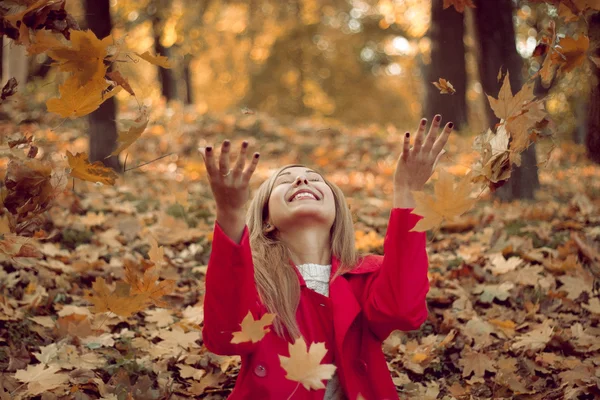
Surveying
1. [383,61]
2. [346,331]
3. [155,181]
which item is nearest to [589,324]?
[346,331]

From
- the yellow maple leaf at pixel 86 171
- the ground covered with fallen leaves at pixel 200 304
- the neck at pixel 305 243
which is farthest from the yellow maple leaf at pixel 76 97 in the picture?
the neck at pixel 305 243

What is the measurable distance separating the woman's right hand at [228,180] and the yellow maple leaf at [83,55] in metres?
0.42

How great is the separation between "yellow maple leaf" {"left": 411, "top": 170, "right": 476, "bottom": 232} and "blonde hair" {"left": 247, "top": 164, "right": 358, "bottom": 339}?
59 centimetres

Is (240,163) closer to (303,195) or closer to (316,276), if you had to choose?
(303,195)

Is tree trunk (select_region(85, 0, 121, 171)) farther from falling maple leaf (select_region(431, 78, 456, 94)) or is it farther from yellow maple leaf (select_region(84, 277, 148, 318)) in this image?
falling maple leaf (select_region(431, 78, 456, 94))

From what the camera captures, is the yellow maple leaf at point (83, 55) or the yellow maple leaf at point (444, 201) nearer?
the yellow maple leaf at point (444, 201)

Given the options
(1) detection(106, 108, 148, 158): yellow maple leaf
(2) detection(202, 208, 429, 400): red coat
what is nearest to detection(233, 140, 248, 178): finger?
Answer: (2) detection(202, 208, 429, 400): red coat

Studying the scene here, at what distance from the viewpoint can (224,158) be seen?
4.83ft

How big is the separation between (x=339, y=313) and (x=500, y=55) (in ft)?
13.4

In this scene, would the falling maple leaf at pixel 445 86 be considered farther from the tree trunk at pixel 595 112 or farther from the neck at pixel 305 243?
the tree trunk at pixel 595 112

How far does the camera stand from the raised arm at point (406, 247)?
1.77 m

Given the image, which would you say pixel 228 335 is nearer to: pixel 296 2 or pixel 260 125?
pixel 260 125

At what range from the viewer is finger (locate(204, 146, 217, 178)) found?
4.73 feet

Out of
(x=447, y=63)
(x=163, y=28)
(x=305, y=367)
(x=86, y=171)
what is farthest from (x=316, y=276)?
(x=163, y=28)
